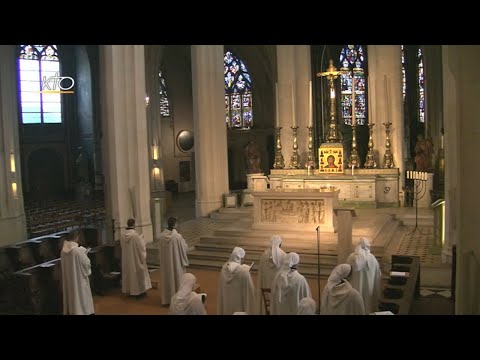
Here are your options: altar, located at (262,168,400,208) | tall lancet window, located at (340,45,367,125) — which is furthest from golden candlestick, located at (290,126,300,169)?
tall lancet window, located at (340,45,367,125)

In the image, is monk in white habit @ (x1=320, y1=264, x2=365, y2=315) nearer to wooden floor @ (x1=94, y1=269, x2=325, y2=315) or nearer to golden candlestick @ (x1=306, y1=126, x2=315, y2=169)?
wooden floor @ (x1=94, y1=269, x2=325, y2=315)

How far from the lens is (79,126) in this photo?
96.7ft

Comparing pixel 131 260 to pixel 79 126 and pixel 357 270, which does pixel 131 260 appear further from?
pixel 79 126

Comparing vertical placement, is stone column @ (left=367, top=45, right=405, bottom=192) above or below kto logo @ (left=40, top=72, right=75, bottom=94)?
below

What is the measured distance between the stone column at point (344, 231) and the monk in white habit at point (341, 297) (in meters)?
4.18

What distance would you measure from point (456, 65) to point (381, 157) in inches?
493

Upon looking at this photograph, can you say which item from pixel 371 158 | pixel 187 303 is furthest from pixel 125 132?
pixel 187 303

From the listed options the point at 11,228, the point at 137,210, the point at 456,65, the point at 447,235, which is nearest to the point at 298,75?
the point at 137,210

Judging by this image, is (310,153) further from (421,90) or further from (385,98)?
(421,90)

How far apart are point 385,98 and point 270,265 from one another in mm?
10831

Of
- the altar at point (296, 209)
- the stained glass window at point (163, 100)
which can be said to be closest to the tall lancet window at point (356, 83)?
the stained glass window at point (163, 100)

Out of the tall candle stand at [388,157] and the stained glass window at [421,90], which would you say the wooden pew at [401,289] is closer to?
the tall candle stand at [388,157]

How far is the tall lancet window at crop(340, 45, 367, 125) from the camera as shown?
27.5m

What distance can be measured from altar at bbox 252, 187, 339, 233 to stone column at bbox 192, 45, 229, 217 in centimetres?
496
